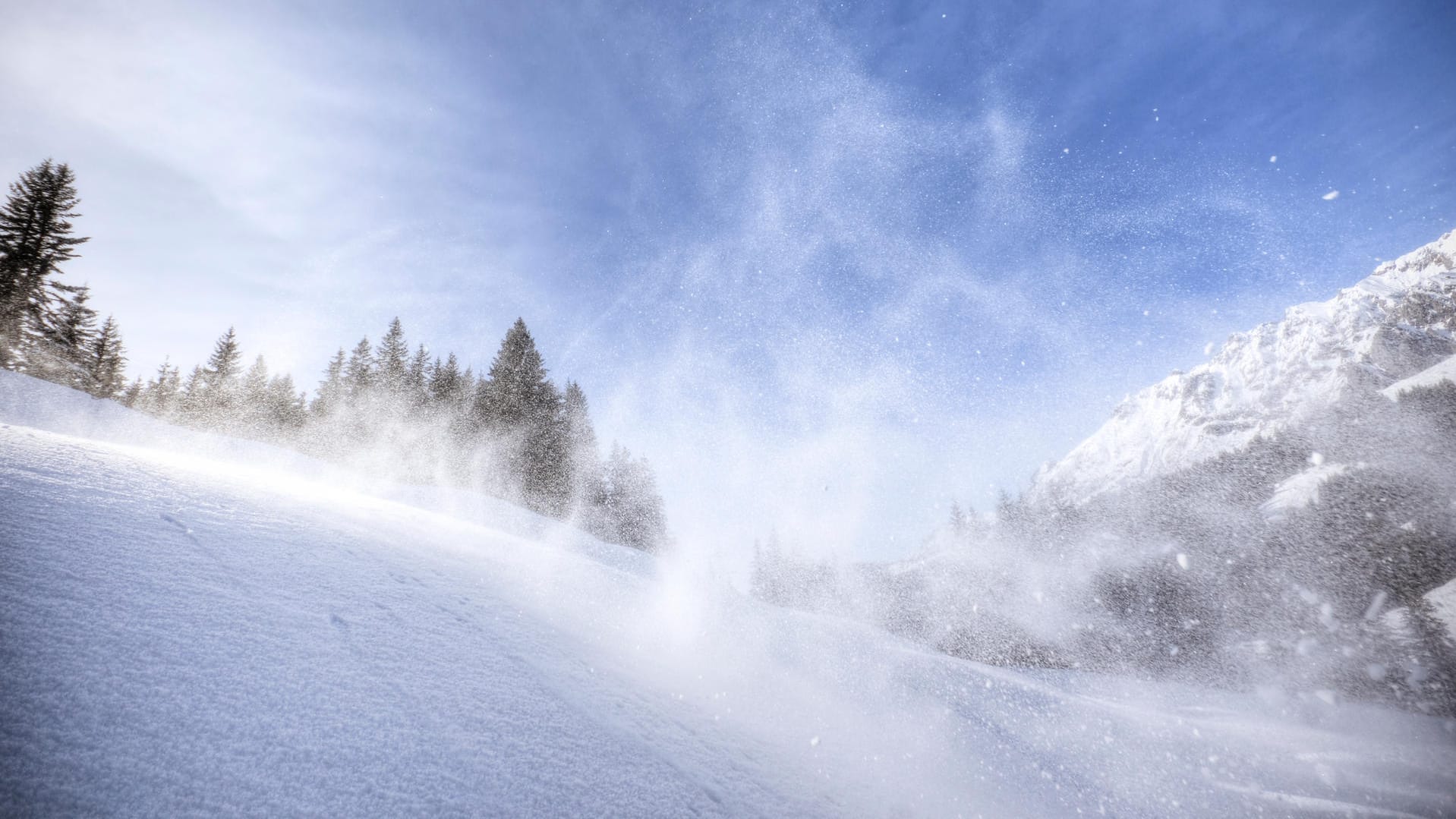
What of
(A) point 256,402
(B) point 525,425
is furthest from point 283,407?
(B) point 525,425

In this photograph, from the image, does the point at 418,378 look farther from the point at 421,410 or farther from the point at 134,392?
the point at 134,392

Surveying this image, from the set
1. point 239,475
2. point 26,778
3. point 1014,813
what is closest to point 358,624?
point 26,778

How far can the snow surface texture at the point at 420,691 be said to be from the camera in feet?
5.63

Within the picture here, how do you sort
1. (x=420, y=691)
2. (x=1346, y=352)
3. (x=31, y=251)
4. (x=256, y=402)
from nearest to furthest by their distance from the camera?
1. (x=420, y=691)
2. (x=31, y=251)
3. (x=256, y=402)
4. (x=1346, y=352)

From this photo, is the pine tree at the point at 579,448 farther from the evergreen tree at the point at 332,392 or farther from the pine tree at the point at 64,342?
the pine tree at the point at 64,342

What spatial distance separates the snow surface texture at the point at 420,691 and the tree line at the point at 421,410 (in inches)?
607

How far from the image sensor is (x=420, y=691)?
8.57 feet

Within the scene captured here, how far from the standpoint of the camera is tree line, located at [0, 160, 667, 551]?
23094 millimetres

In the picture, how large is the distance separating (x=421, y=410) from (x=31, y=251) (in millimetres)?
19491

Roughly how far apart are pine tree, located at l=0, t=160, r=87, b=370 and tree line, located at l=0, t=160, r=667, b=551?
1.8 inches

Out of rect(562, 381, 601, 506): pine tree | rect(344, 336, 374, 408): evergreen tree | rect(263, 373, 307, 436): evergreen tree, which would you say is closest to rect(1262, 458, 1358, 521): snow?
rect(562, 381, 601, 506): pine tree

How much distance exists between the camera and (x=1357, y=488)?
88.9 ft

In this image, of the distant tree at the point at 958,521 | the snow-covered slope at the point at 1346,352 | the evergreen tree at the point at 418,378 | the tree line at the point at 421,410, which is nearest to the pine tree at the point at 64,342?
the tree line at the point at 421,410

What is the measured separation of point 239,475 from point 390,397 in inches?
990
